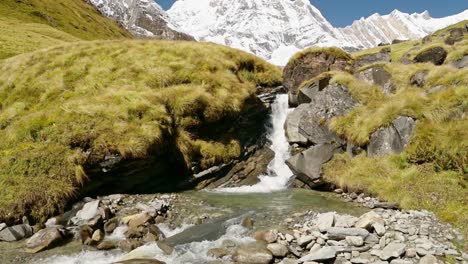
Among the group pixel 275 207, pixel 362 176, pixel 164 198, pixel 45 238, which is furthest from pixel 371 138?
pixel 45 238

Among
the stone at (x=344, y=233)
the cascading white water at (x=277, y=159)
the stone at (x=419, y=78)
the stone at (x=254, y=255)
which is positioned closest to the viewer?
the stone at (x=254, y=255)

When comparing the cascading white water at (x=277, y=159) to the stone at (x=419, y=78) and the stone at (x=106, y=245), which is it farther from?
the stone at (x=419, y=78)

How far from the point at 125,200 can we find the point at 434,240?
14.5m

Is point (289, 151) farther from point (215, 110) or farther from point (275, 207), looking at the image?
point (275, 207)

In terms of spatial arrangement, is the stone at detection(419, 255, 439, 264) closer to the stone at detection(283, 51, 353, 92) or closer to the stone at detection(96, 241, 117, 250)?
the stone at detection(96, 241, 117, 250)

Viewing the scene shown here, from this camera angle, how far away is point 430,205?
52.1ft

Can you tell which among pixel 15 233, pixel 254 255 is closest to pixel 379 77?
pixel 254 255

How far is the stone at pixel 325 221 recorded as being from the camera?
13.9 meters

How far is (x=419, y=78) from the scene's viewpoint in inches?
1016

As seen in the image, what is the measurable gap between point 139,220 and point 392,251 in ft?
34.0

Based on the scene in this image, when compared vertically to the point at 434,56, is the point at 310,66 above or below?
below

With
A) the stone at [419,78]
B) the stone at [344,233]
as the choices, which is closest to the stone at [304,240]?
the stone at [344,233]

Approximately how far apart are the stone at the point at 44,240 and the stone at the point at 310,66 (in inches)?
934

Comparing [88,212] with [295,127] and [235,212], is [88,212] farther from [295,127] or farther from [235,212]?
[295,127]
